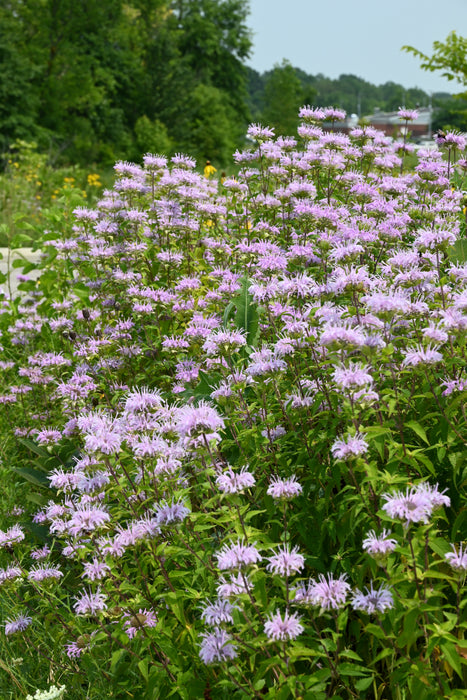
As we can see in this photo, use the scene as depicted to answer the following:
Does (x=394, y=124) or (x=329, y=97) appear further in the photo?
(x=329, y=97)

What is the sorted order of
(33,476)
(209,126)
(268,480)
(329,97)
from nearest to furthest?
(268,480), (33,476), (209,126), (329,97)

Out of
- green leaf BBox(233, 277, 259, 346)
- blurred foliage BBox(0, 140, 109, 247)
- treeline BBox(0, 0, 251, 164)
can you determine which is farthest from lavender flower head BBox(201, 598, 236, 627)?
treeline BBox(0, 0, 251, 164)

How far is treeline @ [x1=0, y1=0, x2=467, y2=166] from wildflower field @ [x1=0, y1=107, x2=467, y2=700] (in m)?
26.6

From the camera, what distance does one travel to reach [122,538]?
208 centimetres

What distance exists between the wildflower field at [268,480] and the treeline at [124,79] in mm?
26556

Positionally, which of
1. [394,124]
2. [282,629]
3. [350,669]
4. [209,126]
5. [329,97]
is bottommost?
[350,669]

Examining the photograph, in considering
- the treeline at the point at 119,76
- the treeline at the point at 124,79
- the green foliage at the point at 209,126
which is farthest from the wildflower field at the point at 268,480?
the green foliage at the point at 209,126

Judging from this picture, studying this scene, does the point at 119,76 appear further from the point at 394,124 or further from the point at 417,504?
the point at 417,504

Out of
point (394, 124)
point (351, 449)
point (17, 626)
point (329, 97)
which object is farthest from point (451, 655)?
point (329, 97)

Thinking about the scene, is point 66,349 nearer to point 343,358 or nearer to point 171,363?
point 171,363

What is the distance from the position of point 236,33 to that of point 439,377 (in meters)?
56.8

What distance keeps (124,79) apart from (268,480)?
44291 mm

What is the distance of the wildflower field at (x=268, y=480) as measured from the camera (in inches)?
70.8

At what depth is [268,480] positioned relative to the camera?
8.45 ft
